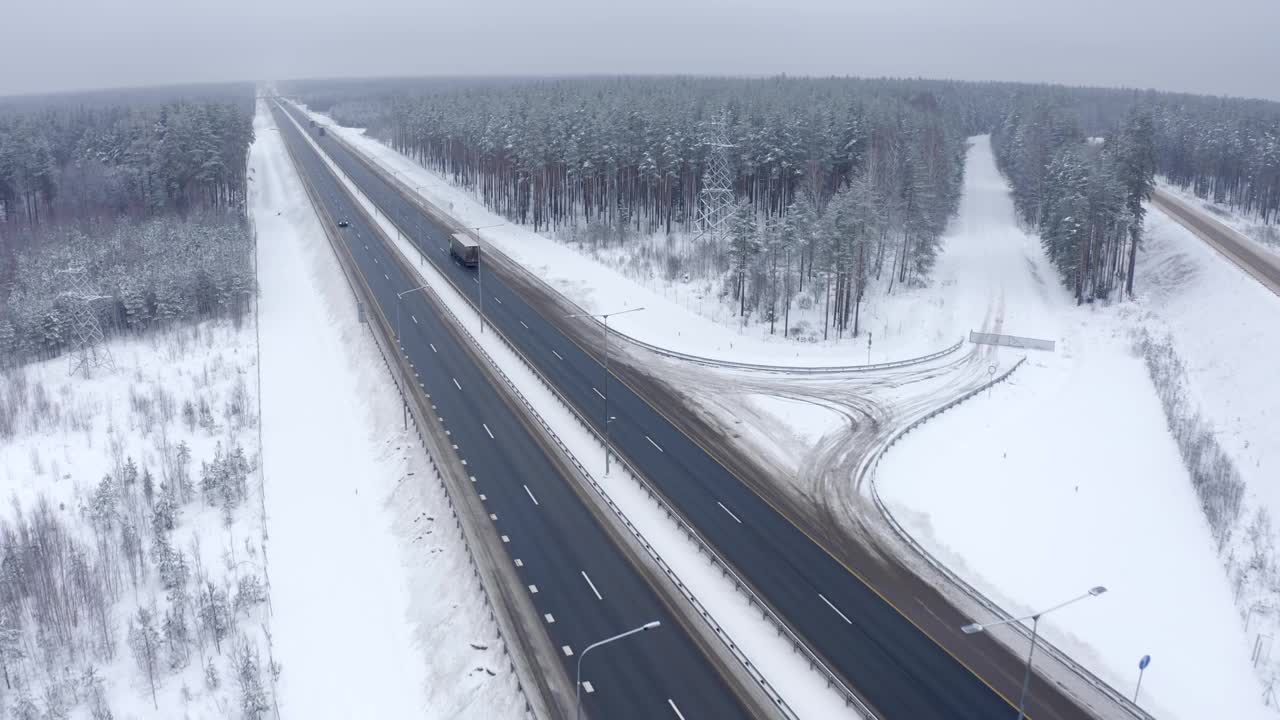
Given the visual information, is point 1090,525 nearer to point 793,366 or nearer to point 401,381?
point 793,366

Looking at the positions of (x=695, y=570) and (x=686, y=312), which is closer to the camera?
(x=695, y=570)

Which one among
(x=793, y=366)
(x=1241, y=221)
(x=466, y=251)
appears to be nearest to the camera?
(x=793, y=366)

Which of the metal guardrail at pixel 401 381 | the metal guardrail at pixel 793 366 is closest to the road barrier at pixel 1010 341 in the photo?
the metal guardrail at pixel 793 366

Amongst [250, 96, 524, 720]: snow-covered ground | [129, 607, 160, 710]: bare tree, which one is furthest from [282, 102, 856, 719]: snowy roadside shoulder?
[129, 607, 160, 710]: bare tree

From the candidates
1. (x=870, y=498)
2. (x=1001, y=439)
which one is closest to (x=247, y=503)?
(x=870, y=498)

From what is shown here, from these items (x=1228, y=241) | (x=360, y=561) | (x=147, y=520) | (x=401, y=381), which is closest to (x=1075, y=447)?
(x=360, y=561)
